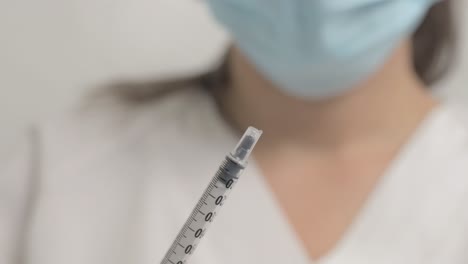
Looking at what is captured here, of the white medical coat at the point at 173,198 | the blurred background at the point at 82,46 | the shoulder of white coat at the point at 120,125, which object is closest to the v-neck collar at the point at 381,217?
the white medical coat at the point at 173,198

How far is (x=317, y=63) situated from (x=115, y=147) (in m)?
0.26

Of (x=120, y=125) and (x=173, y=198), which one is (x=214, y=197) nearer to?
(x=173, y=198)

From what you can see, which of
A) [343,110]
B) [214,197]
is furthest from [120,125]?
[214,197]

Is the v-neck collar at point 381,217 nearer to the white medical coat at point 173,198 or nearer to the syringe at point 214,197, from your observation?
the white medical coat at point 173,198

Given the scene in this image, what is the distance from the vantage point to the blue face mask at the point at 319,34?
0.70m

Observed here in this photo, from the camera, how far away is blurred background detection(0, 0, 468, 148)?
3.59 ft

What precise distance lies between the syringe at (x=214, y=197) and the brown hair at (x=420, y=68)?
16.1 inches

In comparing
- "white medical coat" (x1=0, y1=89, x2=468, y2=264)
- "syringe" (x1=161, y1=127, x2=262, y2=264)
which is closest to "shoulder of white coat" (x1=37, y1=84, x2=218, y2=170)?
"white medical coat" (x1=0, y1=89, x2=468, y2=264)

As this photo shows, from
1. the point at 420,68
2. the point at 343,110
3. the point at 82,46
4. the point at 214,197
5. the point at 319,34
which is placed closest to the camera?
the point at 214,197

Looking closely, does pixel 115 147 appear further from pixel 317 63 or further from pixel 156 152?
pixel 317 63

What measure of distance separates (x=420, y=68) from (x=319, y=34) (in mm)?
295

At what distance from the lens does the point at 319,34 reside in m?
0.70

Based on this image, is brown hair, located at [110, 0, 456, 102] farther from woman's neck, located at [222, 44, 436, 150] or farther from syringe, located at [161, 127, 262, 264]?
syringe, located at [161, 127, 262, 264]

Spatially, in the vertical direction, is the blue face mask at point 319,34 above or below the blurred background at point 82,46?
above
